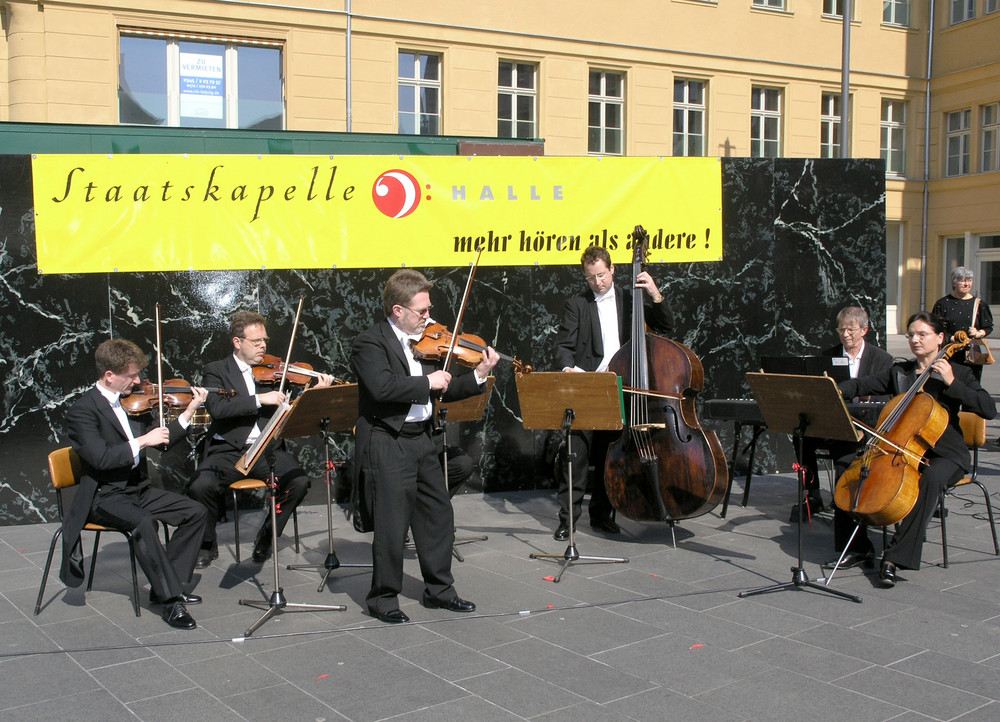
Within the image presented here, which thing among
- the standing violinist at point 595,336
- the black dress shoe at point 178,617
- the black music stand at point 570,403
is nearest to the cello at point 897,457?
the black music stand at point 570,403

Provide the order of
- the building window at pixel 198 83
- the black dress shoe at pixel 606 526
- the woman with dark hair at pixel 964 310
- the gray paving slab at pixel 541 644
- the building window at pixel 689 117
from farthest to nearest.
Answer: the building window at pixel 689 117, the building window at pixel 198 83, the woman with dark hair at pixel 964 310, the black dress shoe at pixel 606 526, the gray paving slab at pixel 541 644

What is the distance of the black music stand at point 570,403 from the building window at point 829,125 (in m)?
A: 19.7

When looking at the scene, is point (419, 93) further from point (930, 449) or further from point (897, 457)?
point (897, 457)

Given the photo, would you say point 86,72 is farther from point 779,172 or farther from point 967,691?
point 967,691

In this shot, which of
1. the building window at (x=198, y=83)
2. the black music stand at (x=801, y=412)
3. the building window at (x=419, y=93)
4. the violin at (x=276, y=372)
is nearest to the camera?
the black music stand at (x=801, y=412)

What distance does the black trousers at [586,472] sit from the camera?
6.39m

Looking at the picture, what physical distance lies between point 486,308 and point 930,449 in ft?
11.3

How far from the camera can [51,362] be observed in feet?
22.3

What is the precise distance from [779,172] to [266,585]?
5314mm

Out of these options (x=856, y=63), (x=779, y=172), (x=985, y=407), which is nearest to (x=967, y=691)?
(x=985, y=407)

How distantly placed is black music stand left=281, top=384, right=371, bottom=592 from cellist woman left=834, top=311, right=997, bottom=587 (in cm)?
285

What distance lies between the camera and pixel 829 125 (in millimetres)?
23484

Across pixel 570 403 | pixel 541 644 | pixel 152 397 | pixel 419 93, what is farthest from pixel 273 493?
pixel 419 93

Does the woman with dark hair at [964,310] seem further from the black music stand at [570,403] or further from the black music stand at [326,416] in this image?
the black music stand at [326,416]
